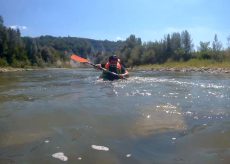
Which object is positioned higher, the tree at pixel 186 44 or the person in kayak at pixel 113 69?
the tree at pixel 186 44

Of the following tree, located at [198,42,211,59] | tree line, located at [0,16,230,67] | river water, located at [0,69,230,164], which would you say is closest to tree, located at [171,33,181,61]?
tree line, located at [0,16,230,67]

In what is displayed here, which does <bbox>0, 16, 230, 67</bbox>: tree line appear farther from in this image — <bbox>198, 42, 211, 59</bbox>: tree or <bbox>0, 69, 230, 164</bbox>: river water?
<bbox>0, 69, 230, 164</bbox>: river water

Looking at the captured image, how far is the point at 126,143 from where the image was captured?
5895 mm

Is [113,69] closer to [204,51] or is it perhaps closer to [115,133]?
[115,133]

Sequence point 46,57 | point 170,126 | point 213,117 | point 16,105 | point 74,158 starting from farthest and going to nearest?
1. point 46,57
2. point 16,105
3. point 213,117
4. point 170,126
5. point 74,158

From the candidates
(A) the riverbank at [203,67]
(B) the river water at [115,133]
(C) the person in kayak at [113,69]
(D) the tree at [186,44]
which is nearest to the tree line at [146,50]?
(D) the tree at [186,44]

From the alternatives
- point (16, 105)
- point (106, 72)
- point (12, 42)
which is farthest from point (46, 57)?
point (16, 105)

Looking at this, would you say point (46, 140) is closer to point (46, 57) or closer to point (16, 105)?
point (16, 105)

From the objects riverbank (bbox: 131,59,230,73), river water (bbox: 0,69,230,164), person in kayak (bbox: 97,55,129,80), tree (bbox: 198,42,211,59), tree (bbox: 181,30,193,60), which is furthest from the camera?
tree (bbox: 181,30,193,60)

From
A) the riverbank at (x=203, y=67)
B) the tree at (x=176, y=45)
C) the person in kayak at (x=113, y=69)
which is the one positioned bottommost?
the riverbank at (x=203, y=67)

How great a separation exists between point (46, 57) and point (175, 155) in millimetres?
119988

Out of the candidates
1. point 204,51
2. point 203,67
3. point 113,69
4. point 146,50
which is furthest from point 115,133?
point 146,50

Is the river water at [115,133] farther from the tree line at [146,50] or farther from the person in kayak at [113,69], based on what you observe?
the tree line at [146,50]

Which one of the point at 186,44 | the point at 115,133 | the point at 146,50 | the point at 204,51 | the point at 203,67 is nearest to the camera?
the point at 115,133
